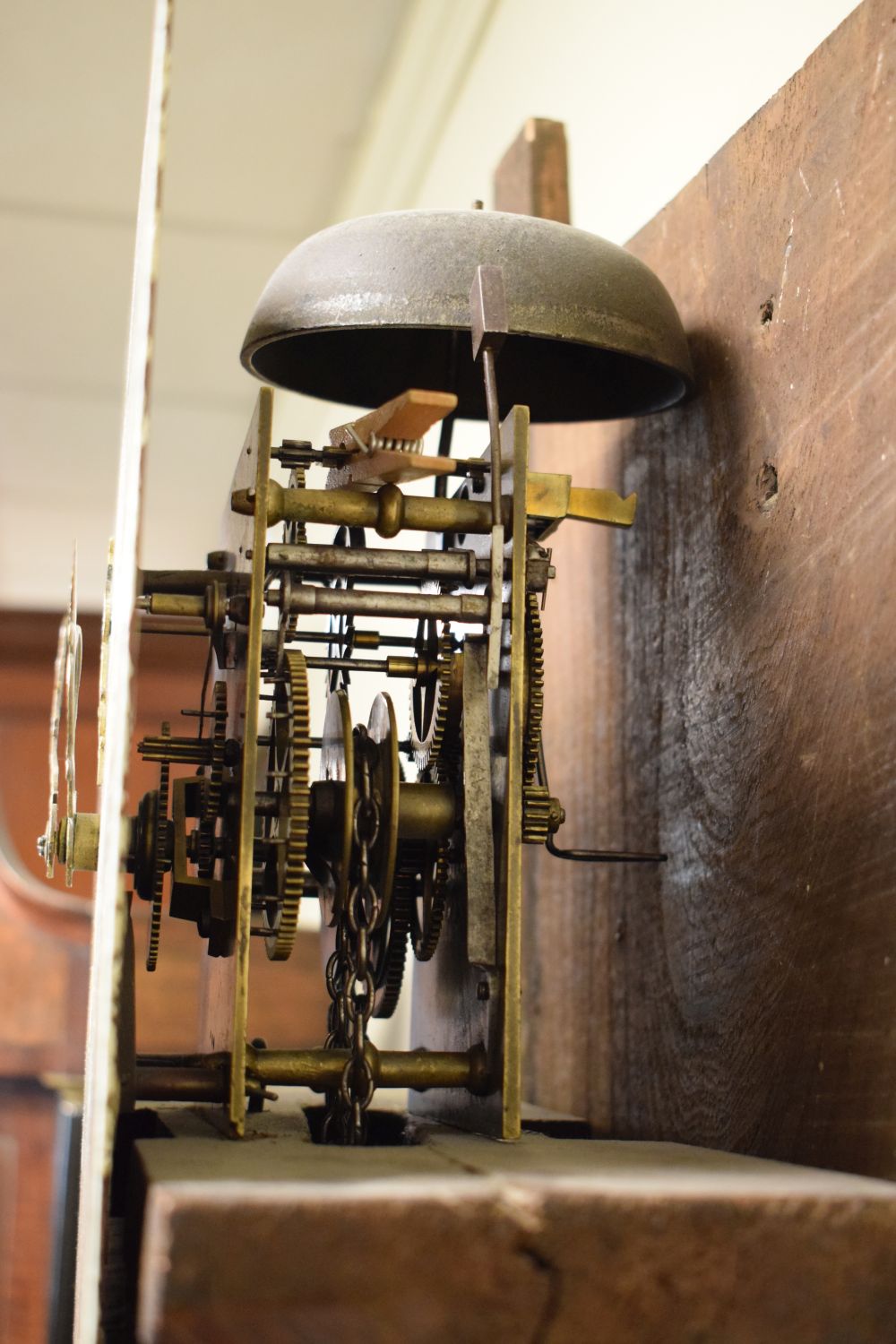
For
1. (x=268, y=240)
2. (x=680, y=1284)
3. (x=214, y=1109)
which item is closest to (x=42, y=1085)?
(x=268, y=240)

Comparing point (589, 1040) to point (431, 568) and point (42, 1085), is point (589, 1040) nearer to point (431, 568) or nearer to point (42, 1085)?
point (431, 568)

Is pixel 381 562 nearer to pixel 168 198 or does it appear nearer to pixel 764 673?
pixel 764 673

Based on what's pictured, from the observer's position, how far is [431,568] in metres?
0.95

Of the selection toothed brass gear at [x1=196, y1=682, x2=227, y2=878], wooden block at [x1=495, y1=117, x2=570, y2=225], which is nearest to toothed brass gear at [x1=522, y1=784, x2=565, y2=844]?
toothed brass gear at [x1=196, y1=682, x2=227, y2=878]

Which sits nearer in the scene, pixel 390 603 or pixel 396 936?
pixel 390 603

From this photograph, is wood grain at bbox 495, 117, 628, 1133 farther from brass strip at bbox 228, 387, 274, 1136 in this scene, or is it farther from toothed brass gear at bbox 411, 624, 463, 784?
brass strip at bbox 228, 387, 274, 1136

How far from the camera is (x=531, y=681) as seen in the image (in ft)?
3.07

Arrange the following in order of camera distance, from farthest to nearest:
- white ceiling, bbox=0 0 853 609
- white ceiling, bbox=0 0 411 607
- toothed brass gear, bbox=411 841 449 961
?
white ceiling, bbox=0 0 411 607, white ceiling, bbox=0 0 853 609, toothed brass gear, bbox=411 841 449 961

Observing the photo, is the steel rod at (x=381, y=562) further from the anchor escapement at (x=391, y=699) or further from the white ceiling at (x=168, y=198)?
the white ceiling at (x=168, y=198)

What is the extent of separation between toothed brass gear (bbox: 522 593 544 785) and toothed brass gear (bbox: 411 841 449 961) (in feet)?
0.26

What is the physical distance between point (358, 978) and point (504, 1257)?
301 millimetres

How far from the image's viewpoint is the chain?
88 centimetres

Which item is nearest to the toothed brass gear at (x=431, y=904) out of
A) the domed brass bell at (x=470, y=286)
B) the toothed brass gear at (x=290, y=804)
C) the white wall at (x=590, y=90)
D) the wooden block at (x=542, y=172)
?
the toothed brass gear at (x=290, y=804)

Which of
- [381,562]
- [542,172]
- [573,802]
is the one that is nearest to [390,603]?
[381,562]
